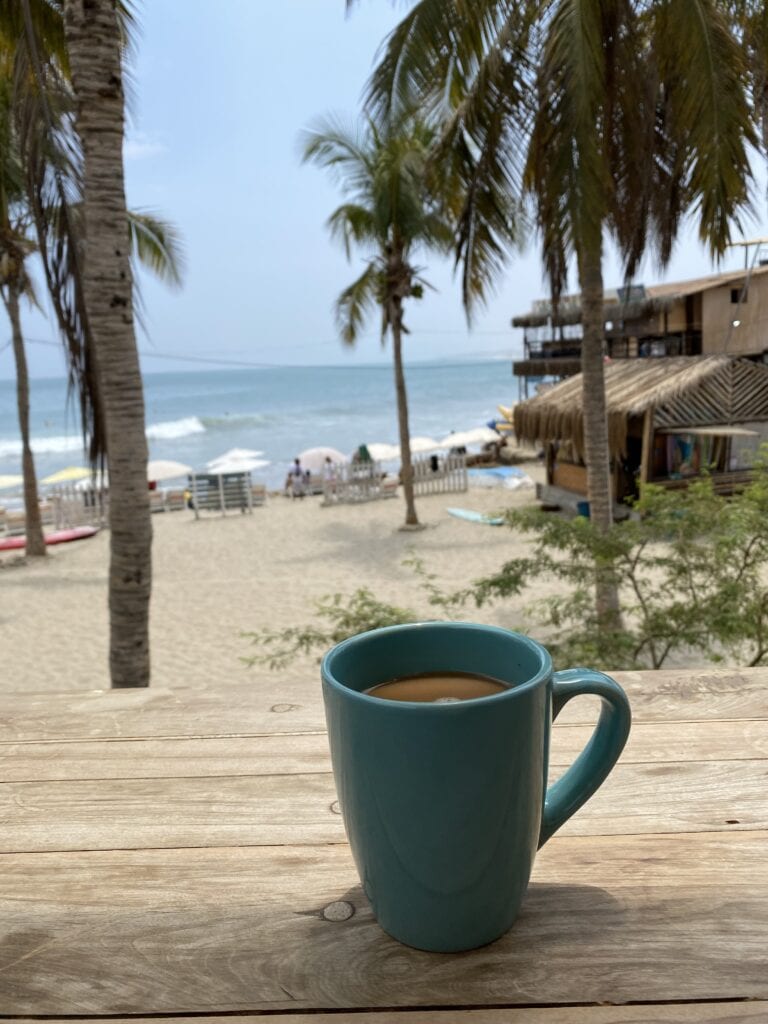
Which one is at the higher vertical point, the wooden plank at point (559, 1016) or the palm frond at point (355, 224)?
the palm frond at point (355, 224)

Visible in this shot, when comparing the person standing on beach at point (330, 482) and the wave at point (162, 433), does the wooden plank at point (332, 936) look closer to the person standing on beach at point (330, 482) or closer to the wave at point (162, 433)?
the person standing on beach at point (330, 482)

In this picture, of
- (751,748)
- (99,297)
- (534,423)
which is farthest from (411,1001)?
(534,423)

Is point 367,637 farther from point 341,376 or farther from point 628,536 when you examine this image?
point 341,376

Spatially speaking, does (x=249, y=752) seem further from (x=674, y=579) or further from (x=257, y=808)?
(x=674, y=579)

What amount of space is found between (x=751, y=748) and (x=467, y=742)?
2.17 ft

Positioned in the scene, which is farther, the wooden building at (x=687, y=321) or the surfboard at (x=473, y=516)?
the wooden building at (x=687, y=321)

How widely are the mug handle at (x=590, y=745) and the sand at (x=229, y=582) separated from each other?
4.55 metres

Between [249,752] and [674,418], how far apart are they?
14735 mm

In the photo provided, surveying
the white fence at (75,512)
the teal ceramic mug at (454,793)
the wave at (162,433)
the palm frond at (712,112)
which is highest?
the wave at (162,433)

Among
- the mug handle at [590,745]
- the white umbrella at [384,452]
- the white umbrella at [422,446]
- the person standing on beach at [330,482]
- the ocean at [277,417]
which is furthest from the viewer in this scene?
the ocean at [277,417]

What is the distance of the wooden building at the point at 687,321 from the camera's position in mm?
21141

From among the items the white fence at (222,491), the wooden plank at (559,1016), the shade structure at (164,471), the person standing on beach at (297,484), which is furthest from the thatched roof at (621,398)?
the wooden plank at (559,1016)

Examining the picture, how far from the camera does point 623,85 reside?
6.43m

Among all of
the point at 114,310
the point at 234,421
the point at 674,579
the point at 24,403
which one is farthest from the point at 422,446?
the point at 234,421
